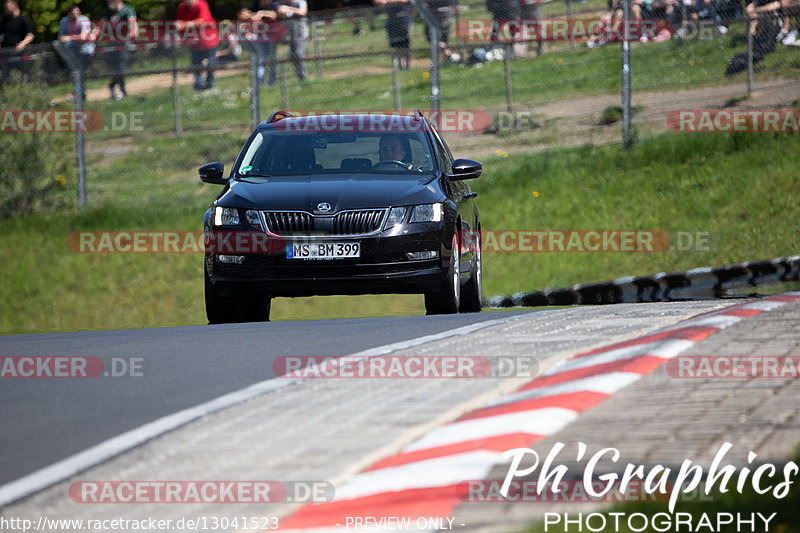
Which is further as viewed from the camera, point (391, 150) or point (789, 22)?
point (789, 22)

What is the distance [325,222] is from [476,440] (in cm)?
522

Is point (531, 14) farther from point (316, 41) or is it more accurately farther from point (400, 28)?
point (316, 41)

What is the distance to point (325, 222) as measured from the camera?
392 inches

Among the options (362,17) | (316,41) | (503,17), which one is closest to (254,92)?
(316,41)

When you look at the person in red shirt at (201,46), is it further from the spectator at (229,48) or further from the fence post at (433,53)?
the fence post at (433,53)

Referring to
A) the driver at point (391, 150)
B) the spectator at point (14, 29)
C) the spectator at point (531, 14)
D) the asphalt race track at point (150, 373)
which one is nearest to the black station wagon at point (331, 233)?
the driver at point (391, 150)

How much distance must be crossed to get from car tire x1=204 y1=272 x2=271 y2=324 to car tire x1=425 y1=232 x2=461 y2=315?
54.8 inches

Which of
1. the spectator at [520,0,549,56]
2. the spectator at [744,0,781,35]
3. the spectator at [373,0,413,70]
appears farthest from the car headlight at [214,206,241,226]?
the spectator at [744,0,781,35]

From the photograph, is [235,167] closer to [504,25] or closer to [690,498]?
[690,498]

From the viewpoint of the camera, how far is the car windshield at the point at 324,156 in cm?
1104

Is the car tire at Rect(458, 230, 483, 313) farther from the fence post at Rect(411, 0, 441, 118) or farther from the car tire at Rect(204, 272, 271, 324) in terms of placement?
the fence post at Rect(411, 0, 441, 118)

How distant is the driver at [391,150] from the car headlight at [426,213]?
976mm

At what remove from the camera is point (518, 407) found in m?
5.47

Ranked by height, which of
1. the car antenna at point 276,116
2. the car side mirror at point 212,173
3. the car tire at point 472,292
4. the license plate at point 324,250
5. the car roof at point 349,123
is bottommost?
the car tire at point 472,292
